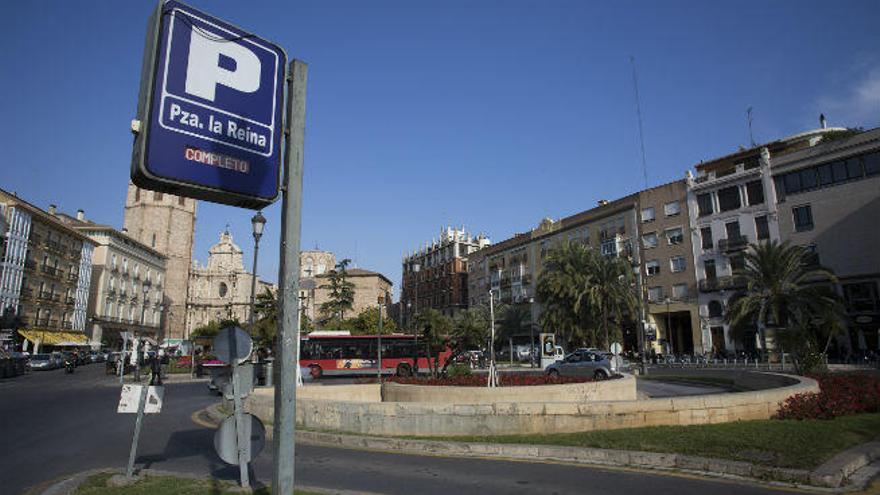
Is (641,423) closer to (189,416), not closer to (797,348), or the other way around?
(797,348)

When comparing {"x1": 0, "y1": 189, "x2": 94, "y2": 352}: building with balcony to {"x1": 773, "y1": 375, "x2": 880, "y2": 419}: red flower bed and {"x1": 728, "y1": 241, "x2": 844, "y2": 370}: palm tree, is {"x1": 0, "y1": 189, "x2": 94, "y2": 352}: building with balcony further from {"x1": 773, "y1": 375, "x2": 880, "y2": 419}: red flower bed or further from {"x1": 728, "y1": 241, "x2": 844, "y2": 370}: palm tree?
{"x1": 728, "y1": 241, "x2": 844, "y2": 370}: palm tree

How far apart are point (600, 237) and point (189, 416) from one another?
159 feet

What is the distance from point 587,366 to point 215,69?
1003 inches

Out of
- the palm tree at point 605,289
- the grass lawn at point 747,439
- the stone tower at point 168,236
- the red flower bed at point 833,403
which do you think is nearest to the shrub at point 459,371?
the grass lawn at point 747,439

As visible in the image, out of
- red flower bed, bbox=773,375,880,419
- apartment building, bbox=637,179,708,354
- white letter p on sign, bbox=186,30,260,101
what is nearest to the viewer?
white letter p on sign, bbox=186,30,260,101

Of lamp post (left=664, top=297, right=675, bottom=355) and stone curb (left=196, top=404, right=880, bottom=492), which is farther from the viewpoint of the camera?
lamp post (left=664, top=297, right=675, bottom=355)

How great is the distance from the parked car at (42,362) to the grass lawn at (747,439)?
1872 inches

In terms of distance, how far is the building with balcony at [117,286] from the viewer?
236ft

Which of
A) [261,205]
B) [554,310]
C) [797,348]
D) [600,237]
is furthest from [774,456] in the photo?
[600,237]

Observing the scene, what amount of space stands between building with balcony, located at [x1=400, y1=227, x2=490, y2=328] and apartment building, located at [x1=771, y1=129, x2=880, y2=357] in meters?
51.4

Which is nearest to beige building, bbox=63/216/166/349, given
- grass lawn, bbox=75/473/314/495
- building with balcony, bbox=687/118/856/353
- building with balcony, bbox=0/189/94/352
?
building with balcony, bbox=0/189/94/352

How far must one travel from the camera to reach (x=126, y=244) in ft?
266

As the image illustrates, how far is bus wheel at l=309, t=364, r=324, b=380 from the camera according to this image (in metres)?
36.2

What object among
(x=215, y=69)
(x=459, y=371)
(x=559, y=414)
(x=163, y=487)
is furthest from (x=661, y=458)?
(x=459, y=371)
